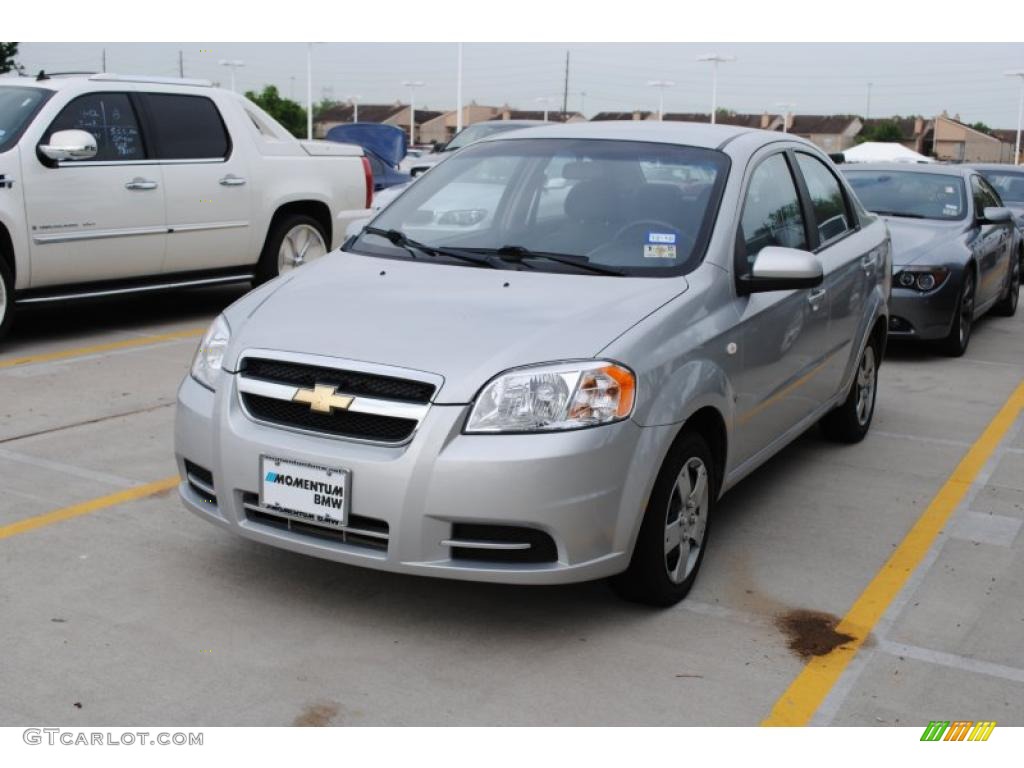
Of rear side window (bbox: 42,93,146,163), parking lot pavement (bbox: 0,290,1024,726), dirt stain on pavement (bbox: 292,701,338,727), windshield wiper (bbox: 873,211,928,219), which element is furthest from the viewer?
windshield wiper (bbox: 873,211,928,219)

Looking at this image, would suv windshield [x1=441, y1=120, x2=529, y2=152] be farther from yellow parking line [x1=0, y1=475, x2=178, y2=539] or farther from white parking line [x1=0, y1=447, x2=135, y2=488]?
yellow parking line [x1=0, y1=475, x2=178, y2=539]

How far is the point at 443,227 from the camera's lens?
17.1 feet

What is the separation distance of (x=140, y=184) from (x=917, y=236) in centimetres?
606

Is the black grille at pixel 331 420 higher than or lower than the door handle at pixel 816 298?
lower

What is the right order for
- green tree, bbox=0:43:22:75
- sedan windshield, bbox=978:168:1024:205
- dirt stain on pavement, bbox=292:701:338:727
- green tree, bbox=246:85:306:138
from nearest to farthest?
1. dirt stain on pavement, bbox=292:701:338:727
2. sedan windshield, bbox=978:168:1024:205
3. green tree, bbox=0:43:22:75
4. green tree, bbox=246:85:306:138

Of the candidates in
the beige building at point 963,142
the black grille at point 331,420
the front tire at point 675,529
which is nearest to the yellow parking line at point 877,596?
the front tire at point 675,529

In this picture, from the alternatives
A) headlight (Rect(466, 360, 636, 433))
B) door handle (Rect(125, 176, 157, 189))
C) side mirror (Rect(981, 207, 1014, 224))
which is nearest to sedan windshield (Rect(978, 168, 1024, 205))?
side mirror (Rect(981, 207, 1014, 224))

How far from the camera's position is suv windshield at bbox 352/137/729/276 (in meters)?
4.73

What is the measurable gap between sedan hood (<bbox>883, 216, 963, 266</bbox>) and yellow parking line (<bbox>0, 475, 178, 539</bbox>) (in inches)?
240

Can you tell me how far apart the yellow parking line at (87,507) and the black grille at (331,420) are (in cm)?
142

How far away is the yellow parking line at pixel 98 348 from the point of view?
8102mm

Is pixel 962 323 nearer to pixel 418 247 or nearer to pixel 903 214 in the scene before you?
pixel 903 214

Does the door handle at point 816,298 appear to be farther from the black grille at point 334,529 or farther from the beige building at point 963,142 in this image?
the beige building at point 963,142

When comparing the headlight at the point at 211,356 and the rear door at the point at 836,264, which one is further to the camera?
the rear door at the point at 836,264
